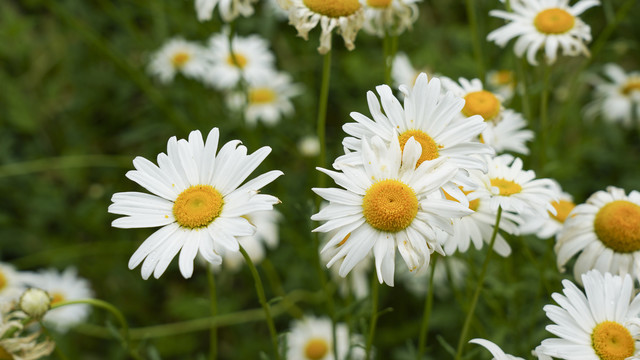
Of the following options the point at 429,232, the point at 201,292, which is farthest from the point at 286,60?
the point at 429,232

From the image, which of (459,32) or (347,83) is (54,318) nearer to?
(347,83)

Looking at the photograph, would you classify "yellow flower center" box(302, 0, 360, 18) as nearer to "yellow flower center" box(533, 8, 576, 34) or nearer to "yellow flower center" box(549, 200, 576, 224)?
"yellow flower center" box(533, 8, 576, 34)

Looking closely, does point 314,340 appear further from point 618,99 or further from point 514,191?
point 618,99

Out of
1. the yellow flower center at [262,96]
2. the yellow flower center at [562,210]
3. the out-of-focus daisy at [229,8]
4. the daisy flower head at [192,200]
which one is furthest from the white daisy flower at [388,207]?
the yellow flower center at [262,96]

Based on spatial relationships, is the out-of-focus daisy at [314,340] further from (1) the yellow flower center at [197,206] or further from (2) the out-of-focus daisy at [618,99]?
(2) the out-of-focus daisy at [618,99]

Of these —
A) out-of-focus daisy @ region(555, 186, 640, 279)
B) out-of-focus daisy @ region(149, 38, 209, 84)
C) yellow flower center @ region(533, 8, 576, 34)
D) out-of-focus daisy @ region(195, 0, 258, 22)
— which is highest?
out-of-focus daisy @ region(149, 38, 209, 84)

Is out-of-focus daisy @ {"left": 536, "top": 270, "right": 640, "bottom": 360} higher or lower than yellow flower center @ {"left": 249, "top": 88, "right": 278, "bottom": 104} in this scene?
lower

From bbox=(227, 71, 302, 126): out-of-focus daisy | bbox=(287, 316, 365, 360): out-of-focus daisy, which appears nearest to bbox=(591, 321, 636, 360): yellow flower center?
bbox=(287, 316, 365, 360): out-of-focus daisy
